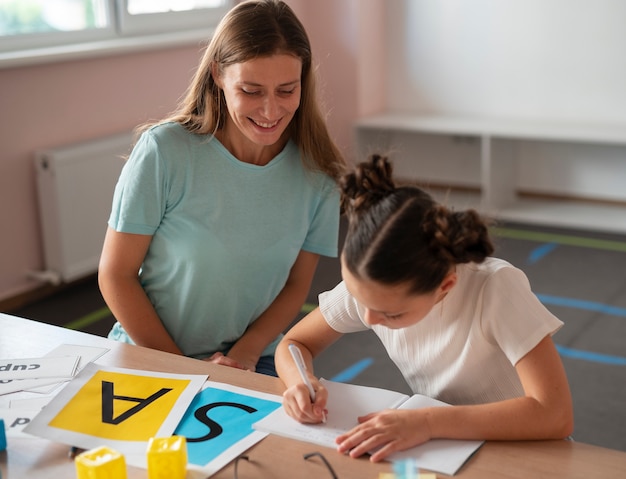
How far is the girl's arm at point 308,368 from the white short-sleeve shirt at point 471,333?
0.04 m

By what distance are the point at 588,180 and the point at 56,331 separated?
3625 millimetres

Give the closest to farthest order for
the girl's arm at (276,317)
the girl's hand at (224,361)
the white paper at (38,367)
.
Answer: the white paper at (38,367), the girl's hand at (224,361), the girl's arm at (276,317)

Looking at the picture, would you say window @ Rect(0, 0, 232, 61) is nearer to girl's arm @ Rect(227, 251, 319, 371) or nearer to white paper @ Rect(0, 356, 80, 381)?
girl's arm @ Rect(227, 251, 319, 371)

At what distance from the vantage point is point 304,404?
132cm

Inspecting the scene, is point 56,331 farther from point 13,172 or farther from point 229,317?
point 13,172

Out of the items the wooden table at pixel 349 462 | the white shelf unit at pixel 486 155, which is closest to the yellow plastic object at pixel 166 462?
the wooden table at pixel 349 462

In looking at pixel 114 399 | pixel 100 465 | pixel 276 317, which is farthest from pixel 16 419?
pixel 276 317

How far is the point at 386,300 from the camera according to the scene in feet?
4.18

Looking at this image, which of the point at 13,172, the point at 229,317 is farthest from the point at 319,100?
the point at 13,172

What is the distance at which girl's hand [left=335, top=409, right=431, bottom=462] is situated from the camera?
121 centimetres

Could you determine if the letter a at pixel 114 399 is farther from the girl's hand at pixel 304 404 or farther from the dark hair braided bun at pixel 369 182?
the dark hair braided bun at pixel 369 182

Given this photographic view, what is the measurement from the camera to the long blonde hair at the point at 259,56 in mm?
1686

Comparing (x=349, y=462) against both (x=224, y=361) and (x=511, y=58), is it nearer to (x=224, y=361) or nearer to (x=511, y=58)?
(x=224, y=361)

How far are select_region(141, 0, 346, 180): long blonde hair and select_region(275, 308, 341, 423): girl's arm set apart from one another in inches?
15.8
